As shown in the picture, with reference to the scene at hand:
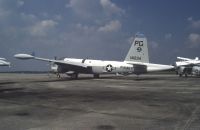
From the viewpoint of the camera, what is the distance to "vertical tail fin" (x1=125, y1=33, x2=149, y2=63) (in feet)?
137

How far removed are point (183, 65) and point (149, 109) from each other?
53.3m

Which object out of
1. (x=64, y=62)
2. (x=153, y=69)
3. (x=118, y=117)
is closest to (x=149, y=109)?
(x=118, y=117)

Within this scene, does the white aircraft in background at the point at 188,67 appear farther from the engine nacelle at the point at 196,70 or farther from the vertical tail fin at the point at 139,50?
the vertical tail fin at the point at 139,50

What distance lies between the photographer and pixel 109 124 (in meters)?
9.42

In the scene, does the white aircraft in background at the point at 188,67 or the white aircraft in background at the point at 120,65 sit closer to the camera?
the white aircraft in background at the point at 120,65

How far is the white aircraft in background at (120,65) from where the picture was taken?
41.4 metres

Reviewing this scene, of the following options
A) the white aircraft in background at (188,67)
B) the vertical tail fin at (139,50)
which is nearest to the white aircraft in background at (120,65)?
Answer: the vertical tail fin at (139,50)

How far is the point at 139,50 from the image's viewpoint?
1650 inches

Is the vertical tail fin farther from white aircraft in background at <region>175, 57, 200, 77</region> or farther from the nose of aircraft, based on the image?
white aircraft in background at <region>175, 57, 200, 77</region>

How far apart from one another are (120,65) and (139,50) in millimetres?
3978

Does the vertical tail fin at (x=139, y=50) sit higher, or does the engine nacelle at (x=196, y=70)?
the vertical tail fin at (x=139, y=50)

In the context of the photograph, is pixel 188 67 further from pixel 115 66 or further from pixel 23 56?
pixel 23 56

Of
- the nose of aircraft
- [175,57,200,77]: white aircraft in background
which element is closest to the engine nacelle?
[175,57,200,77]: white aircraft in background

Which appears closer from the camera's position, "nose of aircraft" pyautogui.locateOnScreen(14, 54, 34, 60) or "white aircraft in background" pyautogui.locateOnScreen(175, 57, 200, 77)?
"nose of aircraft" pyautogui.locateOnScreen(14, 54, 34, 60)
